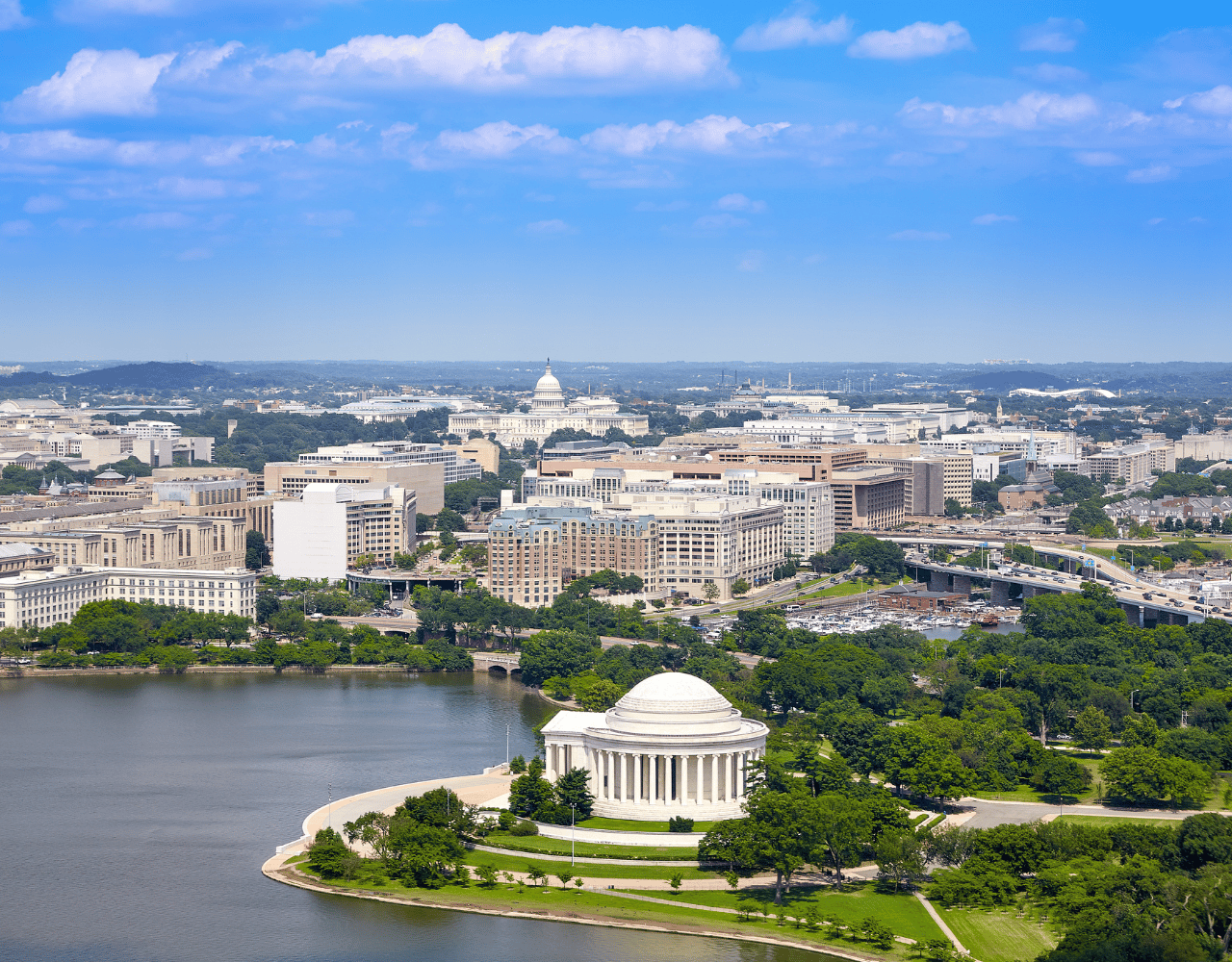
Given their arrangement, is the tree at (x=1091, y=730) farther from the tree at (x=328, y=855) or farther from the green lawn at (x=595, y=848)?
the tree at (x=328, y=855)

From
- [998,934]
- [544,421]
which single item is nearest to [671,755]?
[998,934]

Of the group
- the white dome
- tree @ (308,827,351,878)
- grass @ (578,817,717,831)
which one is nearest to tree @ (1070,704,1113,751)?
the white dome

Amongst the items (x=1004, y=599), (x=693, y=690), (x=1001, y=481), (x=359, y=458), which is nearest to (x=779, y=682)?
(x=693, y=690)

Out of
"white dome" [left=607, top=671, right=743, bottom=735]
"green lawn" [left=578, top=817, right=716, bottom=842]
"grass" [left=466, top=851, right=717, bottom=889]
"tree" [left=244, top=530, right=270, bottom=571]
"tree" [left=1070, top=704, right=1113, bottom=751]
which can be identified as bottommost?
"grass" [left=466, top=851, right=717, bottom=889]

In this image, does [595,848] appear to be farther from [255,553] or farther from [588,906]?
[255,553]

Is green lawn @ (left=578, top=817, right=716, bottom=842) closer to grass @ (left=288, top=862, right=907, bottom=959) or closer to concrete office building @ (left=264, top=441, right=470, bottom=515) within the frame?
grass @ (left=288, top=862, right=907, bottom=959)
